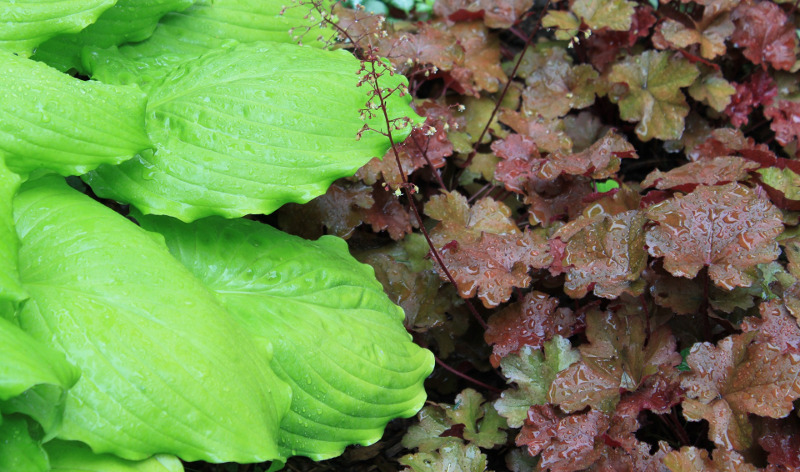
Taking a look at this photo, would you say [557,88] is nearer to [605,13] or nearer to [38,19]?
[605,13]

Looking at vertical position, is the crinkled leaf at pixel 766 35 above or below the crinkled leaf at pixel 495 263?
above

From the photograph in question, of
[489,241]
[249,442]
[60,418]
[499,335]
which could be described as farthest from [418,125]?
[60,418]

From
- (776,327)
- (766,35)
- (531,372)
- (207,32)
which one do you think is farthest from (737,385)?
(207,32)

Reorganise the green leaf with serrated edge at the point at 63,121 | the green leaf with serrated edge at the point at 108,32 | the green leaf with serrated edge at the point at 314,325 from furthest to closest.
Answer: the green leaf with serrated edge at the point at 108,32, the green leaf with serrated edge at the point at 314,325, the green leaf with serrated edge at the point at 63,121

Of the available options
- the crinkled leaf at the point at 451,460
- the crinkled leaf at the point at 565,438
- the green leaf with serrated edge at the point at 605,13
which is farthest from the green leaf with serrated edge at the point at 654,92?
the crinkled leaf at the point at 451,460

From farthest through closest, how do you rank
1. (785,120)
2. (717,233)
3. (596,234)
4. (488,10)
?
(488,10) < (785,120) < (596,234) < (717,233)

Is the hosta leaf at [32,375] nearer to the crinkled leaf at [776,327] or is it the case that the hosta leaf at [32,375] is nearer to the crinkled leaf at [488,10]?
the crinkled leaf at [776,327]
